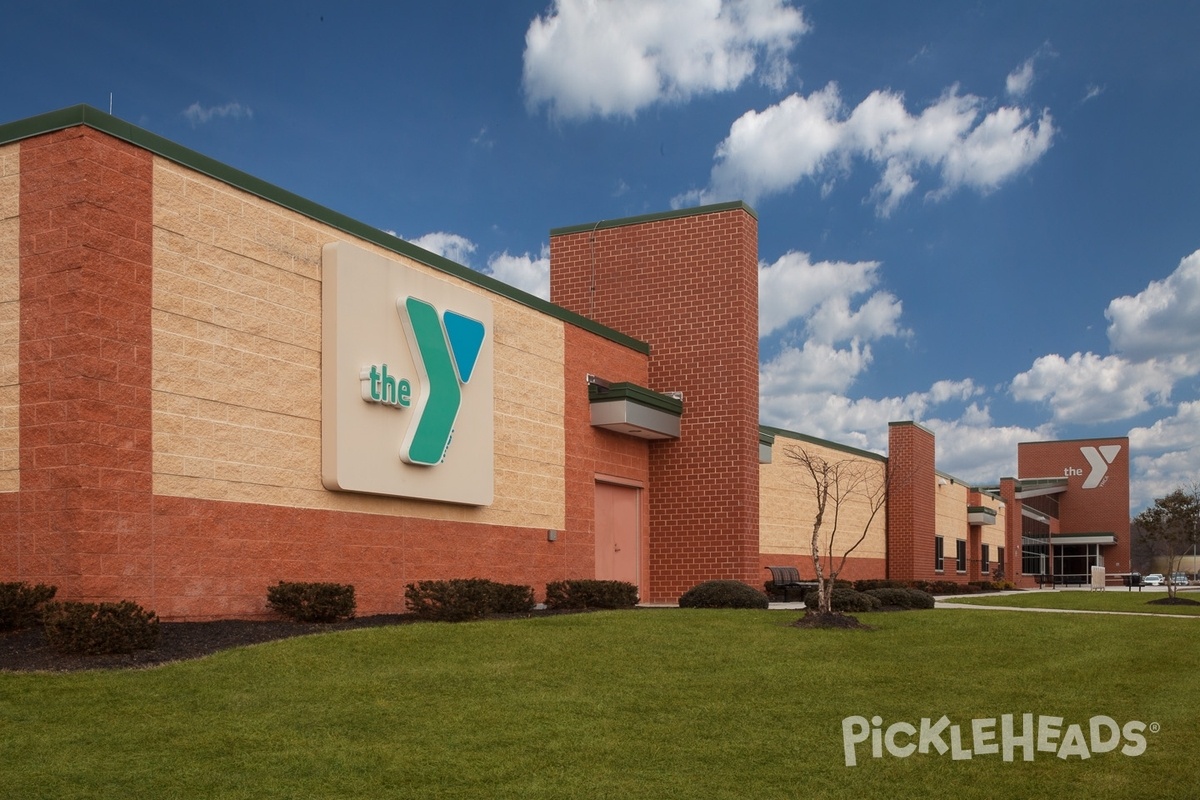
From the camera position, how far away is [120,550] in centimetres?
1287

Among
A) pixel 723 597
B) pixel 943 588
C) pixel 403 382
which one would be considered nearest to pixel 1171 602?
pixel 943 588

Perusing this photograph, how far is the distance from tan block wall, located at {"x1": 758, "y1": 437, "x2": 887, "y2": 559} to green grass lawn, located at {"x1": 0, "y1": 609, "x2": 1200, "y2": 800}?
19824 millimetres

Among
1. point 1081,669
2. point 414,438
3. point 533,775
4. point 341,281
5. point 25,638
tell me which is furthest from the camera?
point 414,438

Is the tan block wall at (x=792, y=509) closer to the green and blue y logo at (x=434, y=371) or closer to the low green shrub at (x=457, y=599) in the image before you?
the green and blue y logo at (x=434, y=371)

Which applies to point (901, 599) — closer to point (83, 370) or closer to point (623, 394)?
point (623, 394)

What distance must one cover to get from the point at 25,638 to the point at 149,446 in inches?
102

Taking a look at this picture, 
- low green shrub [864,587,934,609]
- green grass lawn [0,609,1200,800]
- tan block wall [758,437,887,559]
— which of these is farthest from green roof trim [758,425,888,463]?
green grass lawn [0,609,1200,800]

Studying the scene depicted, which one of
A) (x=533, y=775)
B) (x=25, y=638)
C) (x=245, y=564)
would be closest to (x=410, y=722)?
(x=533, y=775)

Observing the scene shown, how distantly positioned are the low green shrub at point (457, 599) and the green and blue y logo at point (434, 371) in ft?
7.10

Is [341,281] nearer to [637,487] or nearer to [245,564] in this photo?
[245,564]

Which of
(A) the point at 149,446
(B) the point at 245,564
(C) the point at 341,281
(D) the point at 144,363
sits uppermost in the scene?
(C) the point at 341,281

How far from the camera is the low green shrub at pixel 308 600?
14.7m

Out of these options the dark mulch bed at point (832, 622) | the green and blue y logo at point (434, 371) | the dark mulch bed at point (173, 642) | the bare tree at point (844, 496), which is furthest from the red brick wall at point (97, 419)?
the bare tree at point (844, 496)

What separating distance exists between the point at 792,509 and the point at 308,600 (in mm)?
24823
